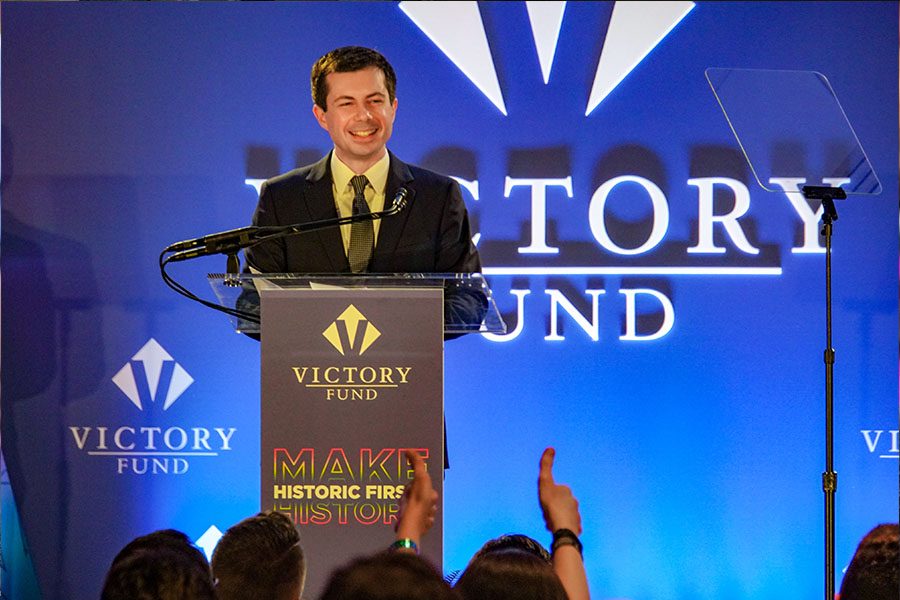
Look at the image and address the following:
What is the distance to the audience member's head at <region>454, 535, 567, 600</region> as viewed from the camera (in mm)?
2279

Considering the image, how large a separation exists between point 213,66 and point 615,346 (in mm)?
2238

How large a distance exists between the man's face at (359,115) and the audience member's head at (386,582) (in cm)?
258

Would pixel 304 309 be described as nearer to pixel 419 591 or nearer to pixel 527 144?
pixel 419 591

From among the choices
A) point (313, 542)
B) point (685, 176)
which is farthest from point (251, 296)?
point (685, 176)

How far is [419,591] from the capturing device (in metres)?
1.67

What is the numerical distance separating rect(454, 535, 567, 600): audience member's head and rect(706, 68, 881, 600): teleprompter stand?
186cm

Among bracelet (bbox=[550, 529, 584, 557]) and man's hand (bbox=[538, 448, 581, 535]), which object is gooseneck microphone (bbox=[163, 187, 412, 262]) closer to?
man's hand (bbox=[538, 448, 581, 535])

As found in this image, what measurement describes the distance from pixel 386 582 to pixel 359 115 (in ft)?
9.02

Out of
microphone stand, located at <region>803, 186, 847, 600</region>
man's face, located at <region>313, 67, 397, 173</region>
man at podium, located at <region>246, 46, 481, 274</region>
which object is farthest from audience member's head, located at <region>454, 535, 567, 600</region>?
man's face, located at <region>313, 67, 397, 173</region>

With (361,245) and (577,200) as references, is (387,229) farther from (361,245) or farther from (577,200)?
(577,200)

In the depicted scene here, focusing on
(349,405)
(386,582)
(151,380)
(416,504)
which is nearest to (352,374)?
(349,405)

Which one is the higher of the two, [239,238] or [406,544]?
[239,238]

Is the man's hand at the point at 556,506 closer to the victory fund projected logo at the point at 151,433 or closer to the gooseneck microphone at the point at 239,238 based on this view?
the gooseneck microphone at the point at 239,238

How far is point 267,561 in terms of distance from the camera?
2.64 m
